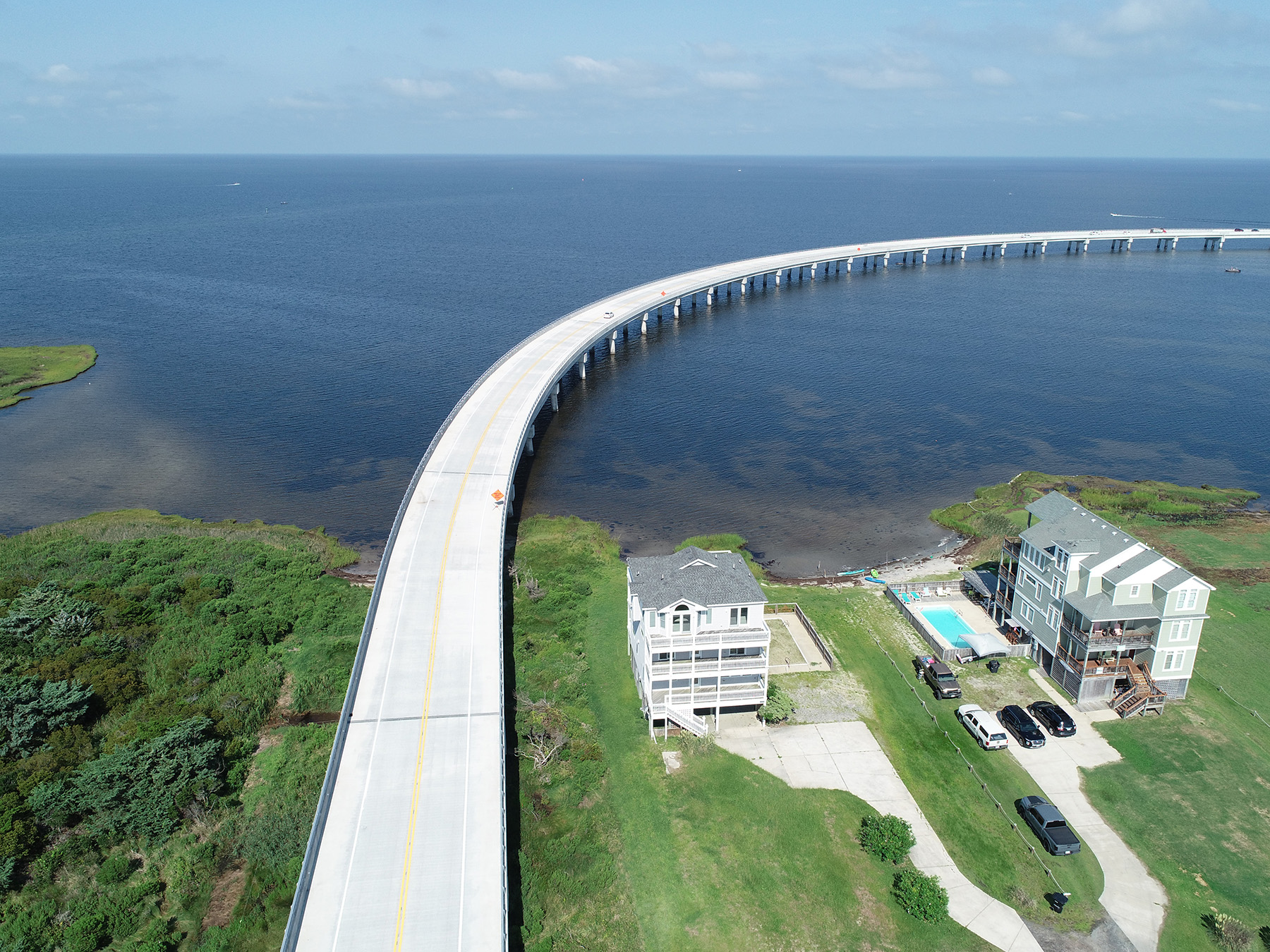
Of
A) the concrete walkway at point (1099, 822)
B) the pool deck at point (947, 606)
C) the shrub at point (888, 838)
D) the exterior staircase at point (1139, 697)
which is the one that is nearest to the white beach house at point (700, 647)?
the shrub at point (888, 838)

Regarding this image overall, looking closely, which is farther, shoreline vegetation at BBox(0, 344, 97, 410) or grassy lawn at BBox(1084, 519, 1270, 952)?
shoreline vegetation at BBox(0, 344, 97, 410)

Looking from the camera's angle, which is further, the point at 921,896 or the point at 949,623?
the point at 949,623

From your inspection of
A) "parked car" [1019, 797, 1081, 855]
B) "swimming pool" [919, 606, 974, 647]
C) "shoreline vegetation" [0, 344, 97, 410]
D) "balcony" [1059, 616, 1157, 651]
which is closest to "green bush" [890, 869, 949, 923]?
"parked car" [1019, 797, 1081, 855]

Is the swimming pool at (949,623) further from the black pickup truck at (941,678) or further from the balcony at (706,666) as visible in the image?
the balcony at (706,666)

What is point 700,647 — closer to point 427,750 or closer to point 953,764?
point 953,764

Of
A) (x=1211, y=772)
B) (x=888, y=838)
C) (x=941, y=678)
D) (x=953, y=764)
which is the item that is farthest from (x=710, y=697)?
(x=1211, y=772)

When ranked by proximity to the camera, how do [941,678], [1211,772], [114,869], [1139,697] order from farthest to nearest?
1. [941,678]
2. [1139,697]
3. [1211,772]
4. [114,869]

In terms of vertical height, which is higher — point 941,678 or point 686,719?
point 941,678

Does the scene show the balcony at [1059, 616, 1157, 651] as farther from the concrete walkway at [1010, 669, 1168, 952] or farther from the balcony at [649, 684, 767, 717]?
the balcony at [649, 684, 767, 717]
